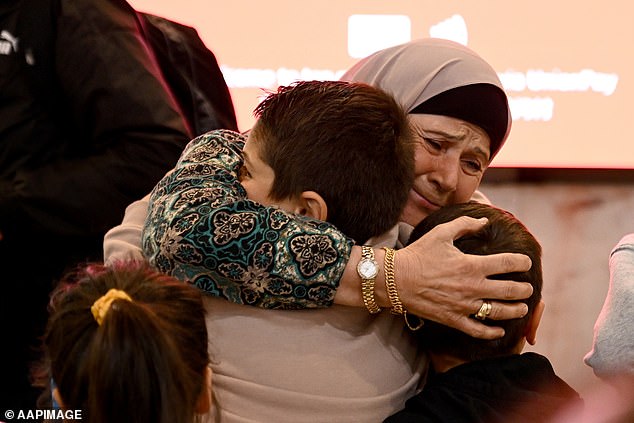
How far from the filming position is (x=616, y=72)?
3.26m

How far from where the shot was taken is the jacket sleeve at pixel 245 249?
4.33 ft

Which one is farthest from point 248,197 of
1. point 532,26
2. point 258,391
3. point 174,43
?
point 532,26

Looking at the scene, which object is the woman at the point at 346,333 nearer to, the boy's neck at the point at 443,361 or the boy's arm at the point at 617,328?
the boy's neck at the point at 443,361

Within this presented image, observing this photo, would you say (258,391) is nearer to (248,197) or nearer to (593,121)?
(248,197)

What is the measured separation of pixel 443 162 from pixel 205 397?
0.76m

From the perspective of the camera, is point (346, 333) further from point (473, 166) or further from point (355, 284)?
point (473, 166)

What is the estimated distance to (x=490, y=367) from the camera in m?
1.38

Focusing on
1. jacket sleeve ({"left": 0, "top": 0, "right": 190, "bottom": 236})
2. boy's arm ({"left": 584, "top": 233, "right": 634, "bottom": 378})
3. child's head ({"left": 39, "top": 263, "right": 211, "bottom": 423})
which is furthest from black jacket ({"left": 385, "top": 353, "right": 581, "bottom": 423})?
jacket sleeve ({"left": 0, "top": 0, "right": 190, "bottom": 236})

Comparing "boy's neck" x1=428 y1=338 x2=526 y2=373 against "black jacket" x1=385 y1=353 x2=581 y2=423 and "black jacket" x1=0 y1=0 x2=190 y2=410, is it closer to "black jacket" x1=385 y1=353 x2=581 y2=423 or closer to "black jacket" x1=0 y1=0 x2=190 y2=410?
"black jacket" x1=385 y1=353 x2=581 y2=423

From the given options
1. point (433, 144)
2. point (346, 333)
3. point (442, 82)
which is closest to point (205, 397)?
point (346, 333)

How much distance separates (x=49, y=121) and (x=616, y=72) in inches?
85.5

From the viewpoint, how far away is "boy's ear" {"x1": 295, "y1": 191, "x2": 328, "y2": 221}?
1.37 m

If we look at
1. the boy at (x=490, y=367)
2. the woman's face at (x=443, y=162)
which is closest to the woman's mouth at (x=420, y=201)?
the woman's face at (x=443, y=162)

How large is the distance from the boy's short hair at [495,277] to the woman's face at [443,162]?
0.99 feet
